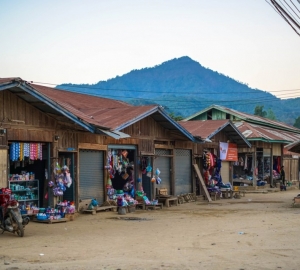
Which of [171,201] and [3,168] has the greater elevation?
[3,168]

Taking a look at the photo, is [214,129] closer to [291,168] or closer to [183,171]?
[183,171]

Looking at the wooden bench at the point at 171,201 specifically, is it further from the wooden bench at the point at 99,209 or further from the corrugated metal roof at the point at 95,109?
the corrugated metal roof at the point at 95,109

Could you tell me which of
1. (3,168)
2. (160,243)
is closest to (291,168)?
(3,168)

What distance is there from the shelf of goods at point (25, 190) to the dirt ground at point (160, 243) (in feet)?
4.55

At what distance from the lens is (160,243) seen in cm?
1018

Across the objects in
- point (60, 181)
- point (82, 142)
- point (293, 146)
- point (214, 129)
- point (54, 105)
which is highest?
point (54, 105)

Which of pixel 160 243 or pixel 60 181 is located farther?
pixel 60 181

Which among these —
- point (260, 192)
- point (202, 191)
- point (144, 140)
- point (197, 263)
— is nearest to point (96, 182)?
point (144, 140)

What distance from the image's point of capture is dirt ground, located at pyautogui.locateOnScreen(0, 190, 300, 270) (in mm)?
7941

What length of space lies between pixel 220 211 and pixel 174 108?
108m

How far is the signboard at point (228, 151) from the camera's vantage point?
25517mm

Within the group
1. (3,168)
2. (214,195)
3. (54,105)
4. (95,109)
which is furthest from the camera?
(214,195)

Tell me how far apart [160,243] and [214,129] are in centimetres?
1440

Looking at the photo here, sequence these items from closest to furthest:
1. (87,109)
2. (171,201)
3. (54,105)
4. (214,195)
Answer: (54,105)
(87,109)
(171,201)
(214,195)
